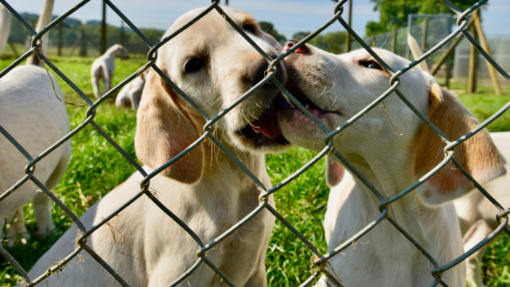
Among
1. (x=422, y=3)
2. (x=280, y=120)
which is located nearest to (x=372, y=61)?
(x=280, y=120)

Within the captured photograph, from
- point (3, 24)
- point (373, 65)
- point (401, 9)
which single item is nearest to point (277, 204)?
point (373, 65)

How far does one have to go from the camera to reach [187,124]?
2.04m

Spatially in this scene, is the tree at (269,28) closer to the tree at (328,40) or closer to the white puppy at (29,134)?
the tree at (328,40)

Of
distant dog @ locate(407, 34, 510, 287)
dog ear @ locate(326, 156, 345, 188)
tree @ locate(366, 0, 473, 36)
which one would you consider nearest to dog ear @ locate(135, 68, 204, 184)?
dog ear @ locate(326, 156, 345, 188)

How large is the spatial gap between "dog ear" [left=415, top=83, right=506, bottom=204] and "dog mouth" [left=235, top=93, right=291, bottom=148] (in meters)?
0.66

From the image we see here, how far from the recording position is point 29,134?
311 centimetres

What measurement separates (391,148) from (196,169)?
953 mm

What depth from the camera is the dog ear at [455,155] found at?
1.48 meters

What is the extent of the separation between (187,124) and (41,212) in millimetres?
2367

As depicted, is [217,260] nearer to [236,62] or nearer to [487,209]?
[236,62]

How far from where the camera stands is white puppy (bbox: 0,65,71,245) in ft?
9.39

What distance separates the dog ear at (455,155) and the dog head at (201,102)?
2.21 feet

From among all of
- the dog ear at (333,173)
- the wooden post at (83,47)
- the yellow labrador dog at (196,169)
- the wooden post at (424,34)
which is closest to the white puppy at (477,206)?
the dog ear at (333,173)

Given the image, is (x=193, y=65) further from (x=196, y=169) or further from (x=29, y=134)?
(x=29, y=134)
